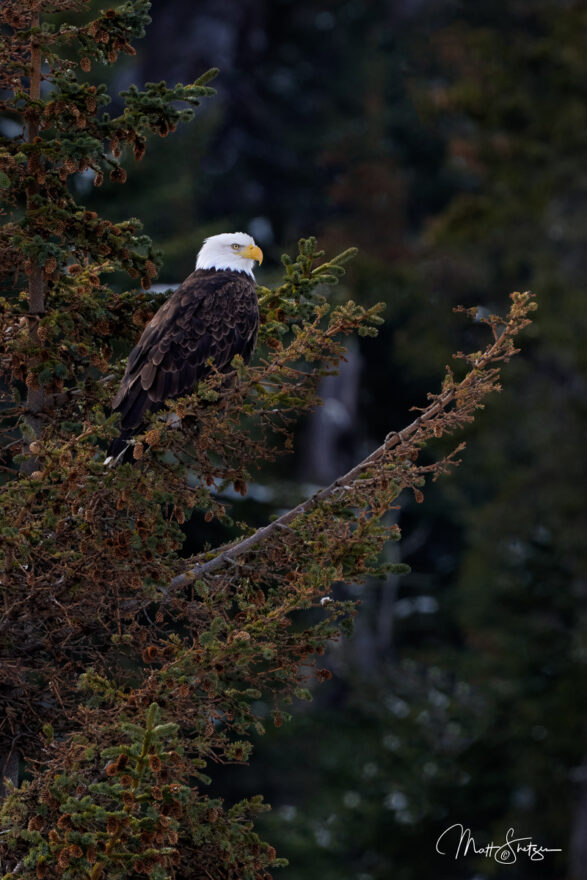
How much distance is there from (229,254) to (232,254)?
20mm

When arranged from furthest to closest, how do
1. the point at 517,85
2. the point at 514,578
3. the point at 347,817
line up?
1. the point at 517,85
2. the point at 514,578
3. the point at 347,817

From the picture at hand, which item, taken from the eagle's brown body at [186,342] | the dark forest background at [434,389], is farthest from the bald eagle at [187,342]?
the dark forest background at [434,389]

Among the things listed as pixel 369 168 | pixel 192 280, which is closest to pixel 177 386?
pixel 192 280

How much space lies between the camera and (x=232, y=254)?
8695 mm

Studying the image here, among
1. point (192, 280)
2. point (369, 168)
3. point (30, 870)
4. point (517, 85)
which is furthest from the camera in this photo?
point (369, 168)

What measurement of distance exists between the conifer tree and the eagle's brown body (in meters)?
0.22

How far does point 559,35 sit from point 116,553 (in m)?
16.7

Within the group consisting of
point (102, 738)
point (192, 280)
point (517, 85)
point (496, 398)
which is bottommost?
point (102, 738)

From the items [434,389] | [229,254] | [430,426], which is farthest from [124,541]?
[434,389]

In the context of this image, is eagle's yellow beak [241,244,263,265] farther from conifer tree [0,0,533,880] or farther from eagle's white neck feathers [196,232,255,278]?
conifer tree [0,0,533,880]

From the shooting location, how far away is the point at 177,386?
24.5 ft

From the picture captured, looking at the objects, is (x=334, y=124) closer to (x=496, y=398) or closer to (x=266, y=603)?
(x=496, y=398)

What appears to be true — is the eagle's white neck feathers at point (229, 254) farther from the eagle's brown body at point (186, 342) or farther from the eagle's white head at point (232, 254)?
the eagle's brown body at point (186, 342)

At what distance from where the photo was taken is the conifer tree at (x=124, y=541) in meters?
6.04
